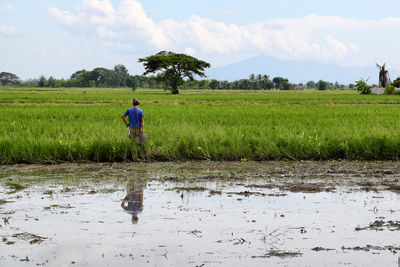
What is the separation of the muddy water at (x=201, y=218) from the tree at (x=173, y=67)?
6144 centimetres

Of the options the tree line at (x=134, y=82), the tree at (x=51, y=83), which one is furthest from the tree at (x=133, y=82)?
the tree at (x=51, y=83)

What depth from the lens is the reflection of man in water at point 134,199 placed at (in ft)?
18.6

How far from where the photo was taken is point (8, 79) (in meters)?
150

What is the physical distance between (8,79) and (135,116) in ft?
498

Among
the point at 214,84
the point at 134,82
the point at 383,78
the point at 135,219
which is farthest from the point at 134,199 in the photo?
the point at 134,82

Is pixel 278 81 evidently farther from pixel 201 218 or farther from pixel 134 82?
pixel 201 218

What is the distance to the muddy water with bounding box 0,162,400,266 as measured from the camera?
13.7 ft

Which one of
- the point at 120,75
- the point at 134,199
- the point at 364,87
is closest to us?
the point at 134,199

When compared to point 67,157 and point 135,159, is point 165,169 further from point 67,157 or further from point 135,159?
point 67,157

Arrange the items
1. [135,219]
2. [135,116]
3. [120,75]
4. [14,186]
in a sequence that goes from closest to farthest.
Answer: [135,219], [14,186], [135,116], [120,75]

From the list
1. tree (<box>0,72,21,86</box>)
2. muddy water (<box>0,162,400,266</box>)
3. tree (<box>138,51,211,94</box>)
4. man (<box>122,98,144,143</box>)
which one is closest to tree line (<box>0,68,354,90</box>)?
tree (<box>0,72,21,86</box>)

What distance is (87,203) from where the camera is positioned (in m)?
6.09

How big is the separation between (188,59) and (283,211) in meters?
65.5

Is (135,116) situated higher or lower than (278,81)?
lower
